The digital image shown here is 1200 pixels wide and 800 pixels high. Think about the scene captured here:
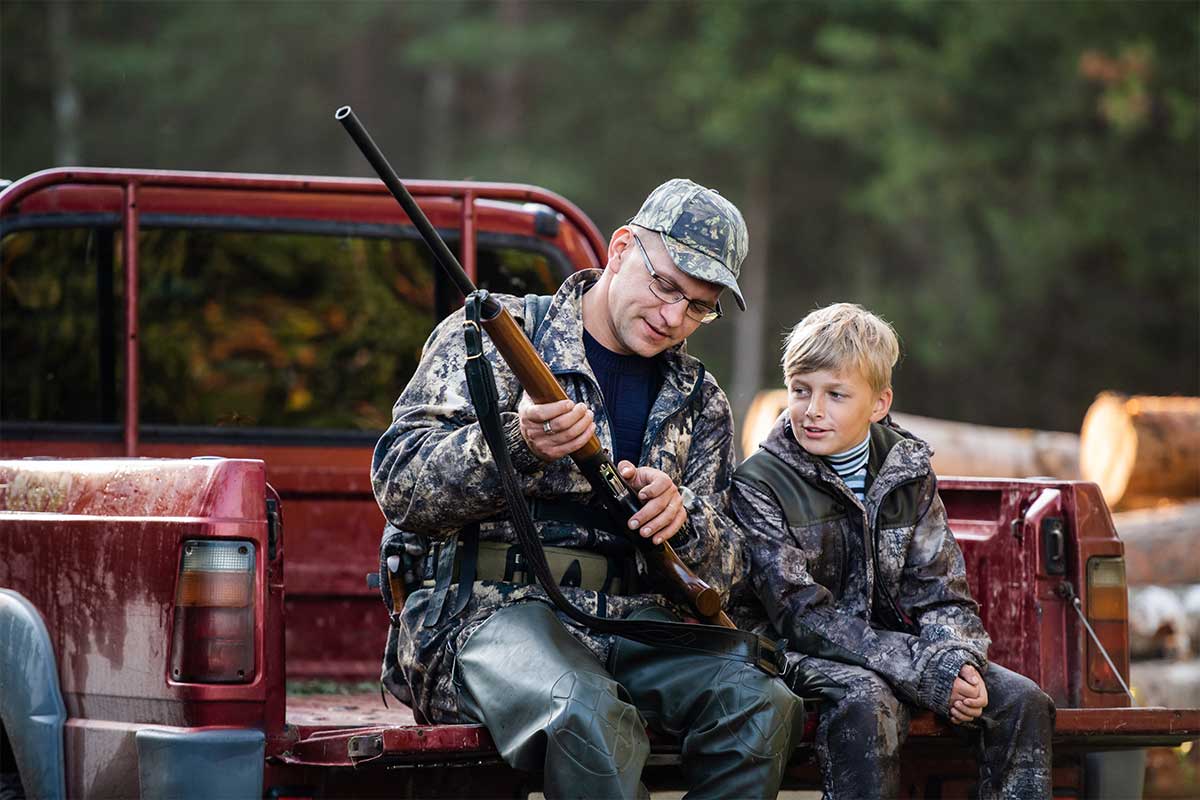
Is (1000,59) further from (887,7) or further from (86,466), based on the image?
(86,466)

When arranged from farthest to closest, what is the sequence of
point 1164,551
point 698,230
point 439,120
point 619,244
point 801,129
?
point 439,120, point 801,129, point 1164,551, point 619,244, point 698,230

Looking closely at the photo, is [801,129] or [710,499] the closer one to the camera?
[710,499]

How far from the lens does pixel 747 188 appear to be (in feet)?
75.4

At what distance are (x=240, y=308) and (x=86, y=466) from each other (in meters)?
2.49

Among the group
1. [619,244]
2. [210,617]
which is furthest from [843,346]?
[210,617]

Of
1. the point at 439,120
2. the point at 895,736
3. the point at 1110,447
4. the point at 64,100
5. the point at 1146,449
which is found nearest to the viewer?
the point at 895,736

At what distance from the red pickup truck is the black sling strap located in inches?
9.6

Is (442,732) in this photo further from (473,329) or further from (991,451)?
(991,451)

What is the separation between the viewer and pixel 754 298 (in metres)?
22.9

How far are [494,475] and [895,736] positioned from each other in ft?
3.59

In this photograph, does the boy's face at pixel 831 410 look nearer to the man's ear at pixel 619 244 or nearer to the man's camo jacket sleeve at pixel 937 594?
the man's camo jacket sleeve at pixel 937 594

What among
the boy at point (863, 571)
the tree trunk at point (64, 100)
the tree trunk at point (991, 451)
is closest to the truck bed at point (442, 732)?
the boy at point (863, 571)

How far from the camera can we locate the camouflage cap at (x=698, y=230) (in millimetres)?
3574

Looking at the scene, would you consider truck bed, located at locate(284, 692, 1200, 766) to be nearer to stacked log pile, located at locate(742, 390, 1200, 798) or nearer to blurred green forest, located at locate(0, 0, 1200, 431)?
stacked log pile, located at locate(742, 390, 1200, 798)
